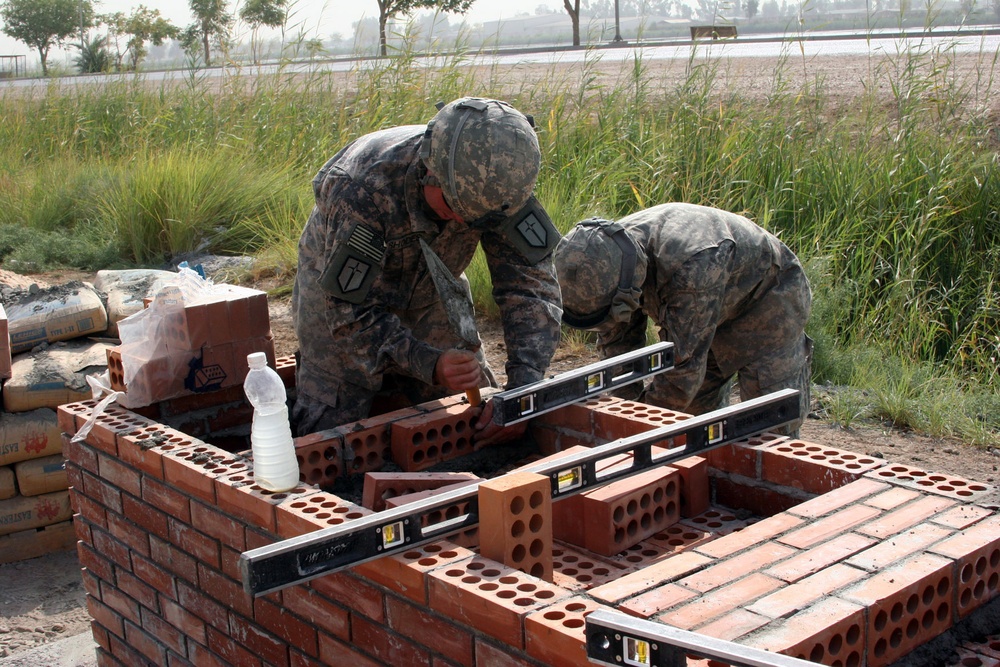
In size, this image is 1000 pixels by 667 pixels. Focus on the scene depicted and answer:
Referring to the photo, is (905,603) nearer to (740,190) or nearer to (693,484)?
(693,484)

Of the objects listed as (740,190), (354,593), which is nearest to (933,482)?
(354,593)

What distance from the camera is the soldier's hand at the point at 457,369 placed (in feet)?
10.2

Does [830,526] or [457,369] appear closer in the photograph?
[830,526]

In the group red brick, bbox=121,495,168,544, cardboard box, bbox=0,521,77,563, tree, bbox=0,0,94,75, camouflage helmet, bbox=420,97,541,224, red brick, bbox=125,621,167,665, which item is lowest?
cardboard box, bbox=0,521,77,563

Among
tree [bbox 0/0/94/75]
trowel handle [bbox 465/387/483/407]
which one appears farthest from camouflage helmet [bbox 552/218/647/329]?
tree [bbox 0/0/94/75]

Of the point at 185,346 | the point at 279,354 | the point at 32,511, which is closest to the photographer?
the point at 185,346

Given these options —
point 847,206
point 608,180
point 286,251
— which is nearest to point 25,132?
point 286,251

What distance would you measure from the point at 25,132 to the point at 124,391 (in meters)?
8.91

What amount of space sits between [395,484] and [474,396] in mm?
709

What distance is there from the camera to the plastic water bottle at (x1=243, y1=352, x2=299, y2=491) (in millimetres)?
2500

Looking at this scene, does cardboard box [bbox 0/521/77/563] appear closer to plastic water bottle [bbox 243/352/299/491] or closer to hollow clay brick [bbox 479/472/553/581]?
plastic water bottle [bbox 243/352/299/491]

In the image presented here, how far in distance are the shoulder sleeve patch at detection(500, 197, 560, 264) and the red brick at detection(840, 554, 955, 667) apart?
1.79 meters

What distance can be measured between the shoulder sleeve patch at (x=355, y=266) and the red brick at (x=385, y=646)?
4.07ft

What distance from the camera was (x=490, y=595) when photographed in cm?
192
